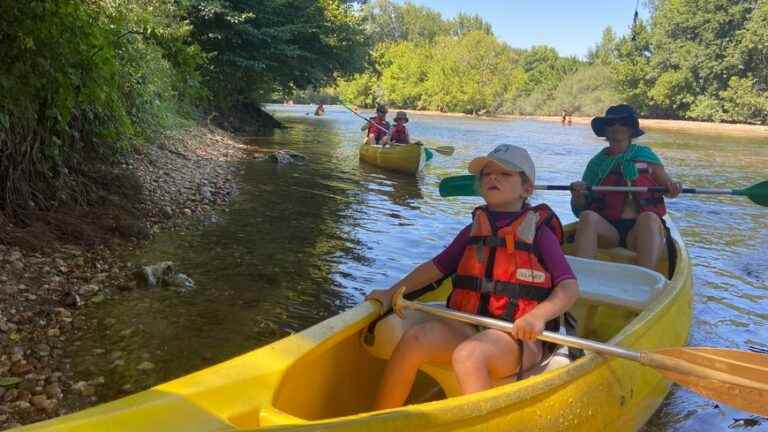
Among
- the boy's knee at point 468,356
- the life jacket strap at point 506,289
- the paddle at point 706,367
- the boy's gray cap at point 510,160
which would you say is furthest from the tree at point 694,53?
the boy's knee at point 468,356

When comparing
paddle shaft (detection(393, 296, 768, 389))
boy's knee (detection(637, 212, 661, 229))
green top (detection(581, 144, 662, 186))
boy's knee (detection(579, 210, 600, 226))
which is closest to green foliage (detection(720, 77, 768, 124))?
green top (detection(581, 144, 662, 186))

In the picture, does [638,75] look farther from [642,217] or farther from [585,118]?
[642,217]

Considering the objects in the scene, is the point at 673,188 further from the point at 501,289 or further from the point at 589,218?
the point at 501,289

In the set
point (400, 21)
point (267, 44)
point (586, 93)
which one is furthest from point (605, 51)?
point (267, 44)

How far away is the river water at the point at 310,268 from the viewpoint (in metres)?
3.69

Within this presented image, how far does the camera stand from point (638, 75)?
52.3 metres

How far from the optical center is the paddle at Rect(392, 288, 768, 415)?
2547 mm

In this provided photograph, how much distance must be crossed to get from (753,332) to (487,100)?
6072 centimetres

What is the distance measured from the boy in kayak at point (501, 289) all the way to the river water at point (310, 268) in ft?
3.93

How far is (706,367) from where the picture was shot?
2.68m

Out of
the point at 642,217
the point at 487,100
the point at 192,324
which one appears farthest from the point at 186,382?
the point at 487,100

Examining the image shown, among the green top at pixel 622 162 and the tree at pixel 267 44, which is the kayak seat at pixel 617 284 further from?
the tree at pixel 267 44

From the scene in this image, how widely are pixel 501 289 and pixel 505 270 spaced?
84 mm

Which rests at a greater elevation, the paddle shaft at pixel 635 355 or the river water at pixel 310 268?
the paddle shaft at pixel 635 355
